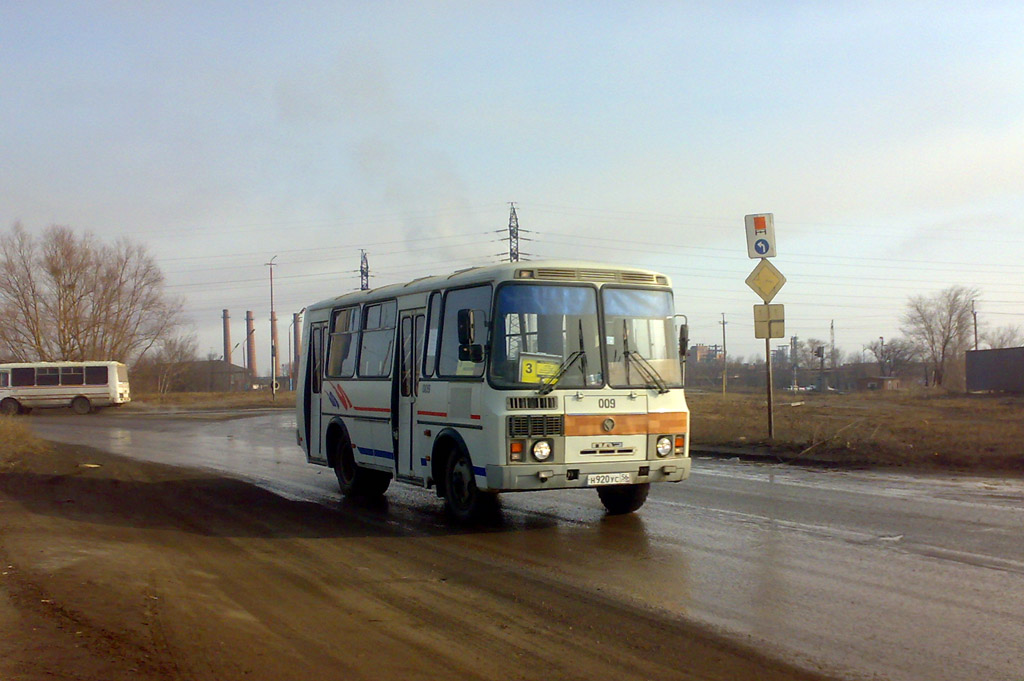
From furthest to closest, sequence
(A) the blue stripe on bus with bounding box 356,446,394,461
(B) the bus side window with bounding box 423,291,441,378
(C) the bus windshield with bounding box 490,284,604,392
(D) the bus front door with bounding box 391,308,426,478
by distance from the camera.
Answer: (A) the blue stripe on bus with bounding box 356,446,394,461 < (D) the bus front door with bounding box 391,308,426,478 < (B) the bus side window with bounding box 423,291,441,378 < (C) the bus windshield with bounding box 490,284,604,392

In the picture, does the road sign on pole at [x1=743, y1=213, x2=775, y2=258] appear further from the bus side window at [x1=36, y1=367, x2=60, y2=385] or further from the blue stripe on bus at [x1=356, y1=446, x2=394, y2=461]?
the bus side window at [x1=36, y1=367, x2=60, y2=385]

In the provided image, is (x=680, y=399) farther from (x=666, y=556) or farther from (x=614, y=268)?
(x=666, y=556)

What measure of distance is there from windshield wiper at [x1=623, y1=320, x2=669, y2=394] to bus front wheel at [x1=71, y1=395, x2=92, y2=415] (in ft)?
147

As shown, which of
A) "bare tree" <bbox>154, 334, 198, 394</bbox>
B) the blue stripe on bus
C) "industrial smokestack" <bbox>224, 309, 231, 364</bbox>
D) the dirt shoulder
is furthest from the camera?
"industrial smokestack" <bbox>224, 309, 231, 364</bbox>

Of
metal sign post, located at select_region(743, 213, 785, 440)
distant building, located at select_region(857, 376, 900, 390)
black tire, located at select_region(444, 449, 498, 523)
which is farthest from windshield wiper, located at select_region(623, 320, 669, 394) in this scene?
distant building, located at select_region(857, 376, 900, 390)

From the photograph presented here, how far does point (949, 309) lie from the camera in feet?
282

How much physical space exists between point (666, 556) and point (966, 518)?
386cm

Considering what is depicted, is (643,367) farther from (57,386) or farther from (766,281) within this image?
(57,386)

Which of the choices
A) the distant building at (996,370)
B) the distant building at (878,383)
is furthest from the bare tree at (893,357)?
the distant building at (996,370)

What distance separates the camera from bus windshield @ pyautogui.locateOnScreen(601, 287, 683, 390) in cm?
1002

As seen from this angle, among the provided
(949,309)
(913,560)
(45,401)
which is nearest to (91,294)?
(45,401)

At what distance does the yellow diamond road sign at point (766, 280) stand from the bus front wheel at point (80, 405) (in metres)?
40.2

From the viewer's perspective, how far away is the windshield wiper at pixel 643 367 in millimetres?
10086

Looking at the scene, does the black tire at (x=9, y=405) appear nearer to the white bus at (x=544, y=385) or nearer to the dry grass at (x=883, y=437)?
the dry grass at (x=883, y=437)
